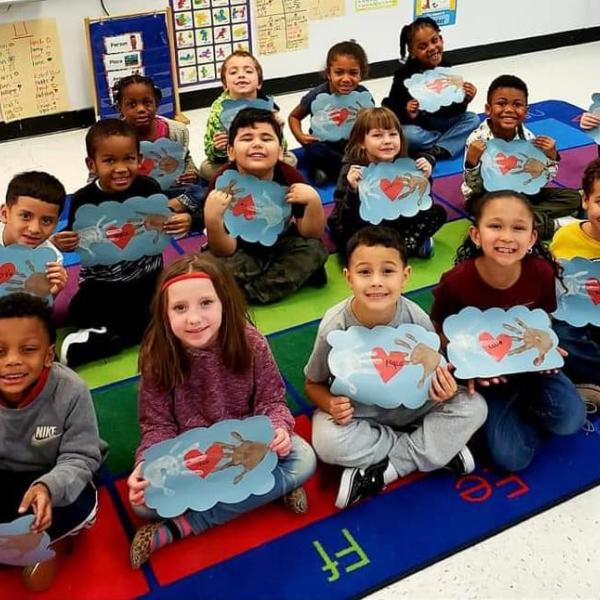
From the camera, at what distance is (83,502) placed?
165 cm

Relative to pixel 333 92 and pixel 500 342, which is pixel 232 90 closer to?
pixel 333 92

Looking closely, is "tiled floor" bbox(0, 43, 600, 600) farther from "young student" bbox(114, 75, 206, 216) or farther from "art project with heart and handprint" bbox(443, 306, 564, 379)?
"young student" bbox(114, 75, 206, 216)

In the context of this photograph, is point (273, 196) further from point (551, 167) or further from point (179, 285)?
point (551, 167)

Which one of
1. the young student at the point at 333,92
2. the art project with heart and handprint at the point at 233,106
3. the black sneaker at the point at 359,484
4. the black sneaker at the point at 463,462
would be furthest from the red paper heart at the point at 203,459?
the young student at the point at 333,92

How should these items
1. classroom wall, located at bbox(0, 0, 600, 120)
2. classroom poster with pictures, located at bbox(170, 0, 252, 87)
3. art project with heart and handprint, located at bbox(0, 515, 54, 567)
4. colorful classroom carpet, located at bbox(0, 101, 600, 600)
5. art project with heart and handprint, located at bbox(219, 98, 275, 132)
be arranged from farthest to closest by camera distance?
classroom poster with pictures, located at bbox(170, 0, 252, 87) < classroom wall, located at bbox(0, 0, 600, 120) < art project with heart and handprint, located at bbox(219, 98, 275, 132) < colorful classroom carpet, located at bbox(0, 101, 600, 600) < art project with heart and handprint, located at bbox(0, 515, 54, 567)

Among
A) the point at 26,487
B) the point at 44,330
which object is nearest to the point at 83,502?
the point at 26,487

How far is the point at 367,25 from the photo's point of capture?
4.99 metres

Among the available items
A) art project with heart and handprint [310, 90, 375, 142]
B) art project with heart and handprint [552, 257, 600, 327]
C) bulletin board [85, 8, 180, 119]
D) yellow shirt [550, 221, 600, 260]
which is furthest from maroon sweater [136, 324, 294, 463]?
bulletin board [85, 8, 180, 119]

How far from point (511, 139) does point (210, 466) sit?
2028mm

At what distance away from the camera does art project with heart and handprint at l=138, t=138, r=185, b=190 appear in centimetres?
297

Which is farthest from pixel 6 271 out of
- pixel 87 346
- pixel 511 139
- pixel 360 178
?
pixel 511 139

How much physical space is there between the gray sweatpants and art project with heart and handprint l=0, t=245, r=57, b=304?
906 mm

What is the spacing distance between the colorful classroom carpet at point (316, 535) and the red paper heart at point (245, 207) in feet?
2.42

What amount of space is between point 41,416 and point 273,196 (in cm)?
125
